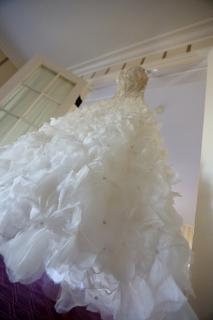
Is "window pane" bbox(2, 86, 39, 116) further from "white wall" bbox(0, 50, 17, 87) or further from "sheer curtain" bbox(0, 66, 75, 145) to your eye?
"white wall" bbox(0, 50, 17, 87)

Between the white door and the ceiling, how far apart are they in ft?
1.19

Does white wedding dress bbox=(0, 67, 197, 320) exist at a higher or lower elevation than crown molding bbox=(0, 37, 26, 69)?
lower

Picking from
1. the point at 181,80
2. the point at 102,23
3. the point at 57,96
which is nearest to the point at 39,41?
the point at 102,23

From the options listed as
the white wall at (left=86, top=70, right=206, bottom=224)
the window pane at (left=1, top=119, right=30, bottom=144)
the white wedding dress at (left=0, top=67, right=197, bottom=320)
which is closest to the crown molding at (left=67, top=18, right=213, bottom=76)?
the white wall at (left=86, top=70, right=206, bottom=224)

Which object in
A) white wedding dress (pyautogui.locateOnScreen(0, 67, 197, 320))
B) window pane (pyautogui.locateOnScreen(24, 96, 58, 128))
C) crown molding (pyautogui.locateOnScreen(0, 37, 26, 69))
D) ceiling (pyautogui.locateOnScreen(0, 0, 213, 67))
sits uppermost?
ceiling (pyautogui.locateOnScreen(0, 0, 213, 67))

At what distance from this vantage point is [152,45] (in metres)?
1.79

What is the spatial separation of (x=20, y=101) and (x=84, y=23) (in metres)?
0.76

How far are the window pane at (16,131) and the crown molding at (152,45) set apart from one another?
2.67 ft

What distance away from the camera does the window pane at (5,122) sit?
1.52 metres

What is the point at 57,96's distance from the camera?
1.73 metres

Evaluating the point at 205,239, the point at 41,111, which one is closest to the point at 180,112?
the point at 41,111

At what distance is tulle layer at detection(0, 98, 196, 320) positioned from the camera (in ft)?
1.56

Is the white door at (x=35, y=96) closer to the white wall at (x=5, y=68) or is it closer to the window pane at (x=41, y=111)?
the window pane at (x=41, y=111)

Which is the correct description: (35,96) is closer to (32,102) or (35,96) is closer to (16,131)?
(32,102)
